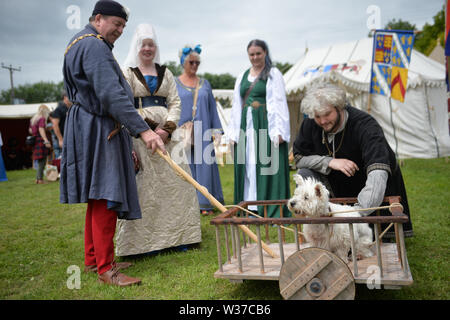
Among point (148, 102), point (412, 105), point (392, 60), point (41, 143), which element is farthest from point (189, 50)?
point (412, 105)

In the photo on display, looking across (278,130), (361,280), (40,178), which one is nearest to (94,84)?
(361,280)

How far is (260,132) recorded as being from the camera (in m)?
4.51

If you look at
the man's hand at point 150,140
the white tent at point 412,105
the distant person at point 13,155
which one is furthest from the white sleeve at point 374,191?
the distant person at point 13,155

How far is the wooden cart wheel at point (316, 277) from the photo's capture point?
1.88 meters

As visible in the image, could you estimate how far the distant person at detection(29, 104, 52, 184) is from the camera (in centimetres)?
904

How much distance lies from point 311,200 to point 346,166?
57cm

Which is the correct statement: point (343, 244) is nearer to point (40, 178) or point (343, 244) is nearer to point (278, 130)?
point (278, 130)

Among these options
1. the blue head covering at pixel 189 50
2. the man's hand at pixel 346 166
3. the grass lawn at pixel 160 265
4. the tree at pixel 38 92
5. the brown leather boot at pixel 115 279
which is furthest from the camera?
the tree at pixel 38 92

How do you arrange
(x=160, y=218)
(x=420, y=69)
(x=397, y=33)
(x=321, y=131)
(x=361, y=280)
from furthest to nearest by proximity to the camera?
(x=420, y=69) → (x=397, y=33) → (x=160, y=218) → (x=321, y=131) → (x=361, y=280)

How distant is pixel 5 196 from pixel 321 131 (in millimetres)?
6709

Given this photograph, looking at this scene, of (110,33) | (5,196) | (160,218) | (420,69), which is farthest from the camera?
(420,69)

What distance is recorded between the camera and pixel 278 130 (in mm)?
4324

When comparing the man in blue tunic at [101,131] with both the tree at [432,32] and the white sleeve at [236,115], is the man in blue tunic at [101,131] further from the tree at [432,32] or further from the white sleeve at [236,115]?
the tree at [432,32]

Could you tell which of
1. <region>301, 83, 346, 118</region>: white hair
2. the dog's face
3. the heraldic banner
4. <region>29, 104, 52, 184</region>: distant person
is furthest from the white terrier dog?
<region>29, 104, 52, 184</region>: distant person
